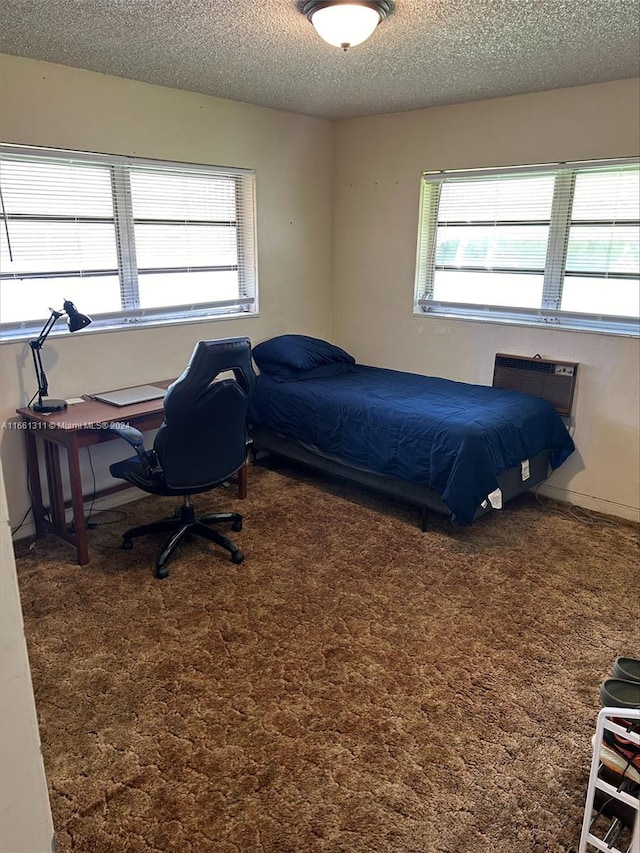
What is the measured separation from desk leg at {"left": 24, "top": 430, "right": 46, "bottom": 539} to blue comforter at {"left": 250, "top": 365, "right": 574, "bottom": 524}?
1494mm

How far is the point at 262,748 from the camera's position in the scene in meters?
2.01

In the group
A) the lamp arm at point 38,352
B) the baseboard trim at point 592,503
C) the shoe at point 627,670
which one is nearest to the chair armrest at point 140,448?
the lamp arm at point 38,352

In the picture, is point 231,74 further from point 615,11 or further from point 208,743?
point 208,743

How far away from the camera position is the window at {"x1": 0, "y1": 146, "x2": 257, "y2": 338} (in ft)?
10.5

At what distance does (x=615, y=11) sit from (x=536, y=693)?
8.65ft

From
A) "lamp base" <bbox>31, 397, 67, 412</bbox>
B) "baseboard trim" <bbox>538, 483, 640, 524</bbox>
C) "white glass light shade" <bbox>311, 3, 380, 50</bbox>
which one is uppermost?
"white glass light shade" <bbox>311, 3, 380, 50</bbox>

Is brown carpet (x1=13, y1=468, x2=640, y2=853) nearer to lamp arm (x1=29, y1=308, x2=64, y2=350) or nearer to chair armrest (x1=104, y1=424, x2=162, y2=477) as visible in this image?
chair armrest (x1=104, y1=424, x2=162, y2=477)

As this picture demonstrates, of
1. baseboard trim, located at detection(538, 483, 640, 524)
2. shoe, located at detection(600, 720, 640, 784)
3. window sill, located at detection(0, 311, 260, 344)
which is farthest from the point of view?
baseboard trim, located at detection(538, 483, 640, 524)

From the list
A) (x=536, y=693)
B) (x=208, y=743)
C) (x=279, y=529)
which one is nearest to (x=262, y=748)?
(x=208, y=743)

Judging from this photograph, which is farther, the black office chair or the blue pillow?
the blue pillow

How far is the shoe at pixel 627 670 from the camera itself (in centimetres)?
174

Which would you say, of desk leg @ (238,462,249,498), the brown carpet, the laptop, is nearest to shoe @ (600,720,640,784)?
the brown carpet

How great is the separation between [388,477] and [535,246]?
69.8 inches

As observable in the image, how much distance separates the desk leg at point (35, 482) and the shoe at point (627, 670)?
9.42 ft
